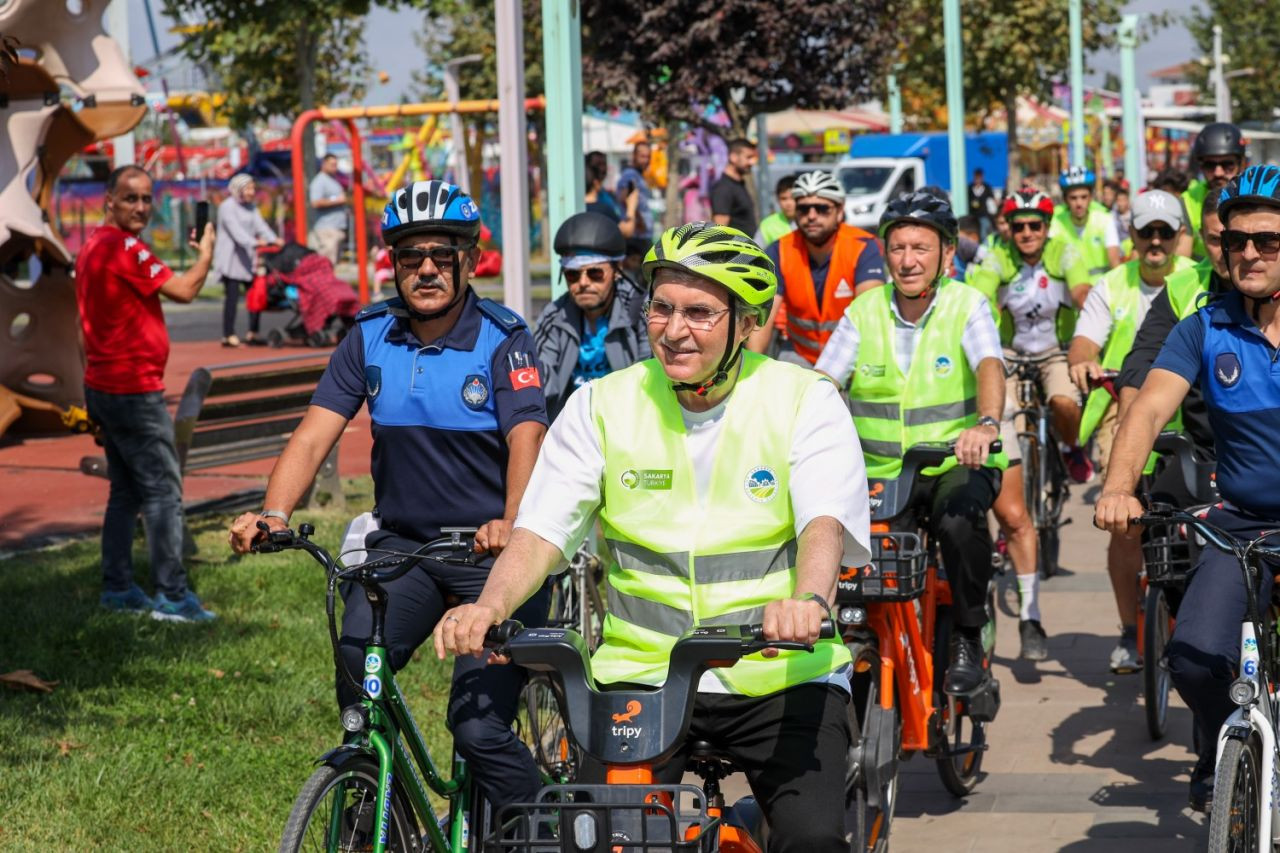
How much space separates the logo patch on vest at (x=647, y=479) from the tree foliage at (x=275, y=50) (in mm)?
19479

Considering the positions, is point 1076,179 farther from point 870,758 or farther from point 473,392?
point 473,392

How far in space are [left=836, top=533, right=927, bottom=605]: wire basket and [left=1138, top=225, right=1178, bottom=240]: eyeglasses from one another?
3488 millimetres

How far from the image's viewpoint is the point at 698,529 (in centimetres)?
415

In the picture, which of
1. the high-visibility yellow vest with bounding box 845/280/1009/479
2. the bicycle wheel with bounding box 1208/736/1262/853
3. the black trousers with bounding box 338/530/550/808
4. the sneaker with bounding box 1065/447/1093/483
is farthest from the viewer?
the sneaker with bounding box 1065/447/1093/483

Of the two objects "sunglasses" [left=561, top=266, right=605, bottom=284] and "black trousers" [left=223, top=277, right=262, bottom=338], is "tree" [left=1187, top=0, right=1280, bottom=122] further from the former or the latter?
"sunglasses" [left=561, top=266, right=605, bottom=284]

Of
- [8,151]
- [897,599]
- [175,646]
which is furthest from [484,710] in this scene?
[8,151]

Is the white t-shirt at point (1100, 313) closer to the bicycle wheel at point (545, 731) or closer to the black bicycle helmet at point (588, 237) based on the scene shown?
the black bicycle helmet at point (588, 237)

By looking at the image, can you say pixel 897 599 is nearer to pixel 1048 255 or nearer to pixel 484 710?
pixel 484 710

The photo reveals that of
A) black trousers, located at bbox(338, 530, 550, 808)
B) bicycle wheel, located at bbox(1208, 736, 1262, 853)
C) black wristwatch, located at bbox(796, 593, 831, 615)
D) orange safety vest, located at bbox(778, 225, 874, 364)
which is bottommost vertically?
bicycle wheel, located at bbox(1208, 736, 1262, 853)

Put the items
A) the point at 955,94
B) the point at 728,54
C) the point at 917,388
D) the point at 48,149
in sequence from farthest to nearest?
1. the point at 728,54
2. the point at 955,94
3. the point at 48,149
4. the point at 917,388

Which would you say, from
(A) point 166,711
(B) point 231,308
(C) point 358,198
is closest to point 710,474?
(A) point 166,711

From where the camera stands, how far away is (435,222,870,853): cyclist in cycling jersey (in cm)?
408

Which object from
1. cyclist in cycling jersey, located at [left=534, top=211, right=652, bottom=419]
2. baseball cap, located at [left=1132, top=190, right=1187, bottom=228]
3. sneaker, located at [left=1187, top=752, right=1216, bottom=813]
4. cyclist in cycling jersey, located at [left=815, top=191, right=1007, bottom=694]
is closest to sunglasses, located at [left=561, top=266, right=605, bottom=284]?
cyclist in cycling jersey, located at [left=534, top=211, right=652, bottom=419]

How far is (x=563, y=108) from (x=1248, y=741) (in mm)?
5164
